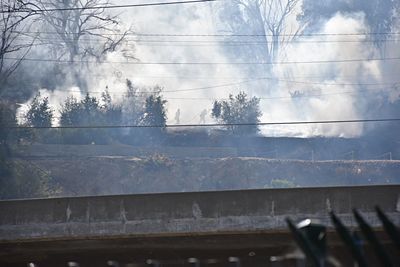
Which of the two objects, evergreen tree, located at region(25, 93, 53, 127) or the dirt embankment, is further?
evergreen tree, located at region(25, 93, 53, 127)

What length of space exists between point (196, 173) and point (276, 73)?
19866 mm

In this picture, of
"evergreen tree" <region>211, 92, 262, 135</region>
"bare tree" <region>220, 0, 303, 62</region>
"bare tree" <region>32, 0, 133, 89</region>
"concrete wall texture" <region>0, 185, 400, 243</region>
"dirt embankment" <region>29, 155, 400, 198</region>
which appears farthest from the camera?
"bare tree" <region>220, 0, 303, 62</region>

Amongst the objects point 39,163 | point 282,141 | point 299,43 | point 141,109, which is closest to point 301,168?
point 282,141

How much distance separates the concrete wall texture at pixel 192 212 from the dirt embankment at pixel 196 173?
34.1 meters

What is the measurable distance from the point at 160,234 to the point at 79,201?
109cm

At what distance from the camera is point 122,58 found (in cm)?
5622

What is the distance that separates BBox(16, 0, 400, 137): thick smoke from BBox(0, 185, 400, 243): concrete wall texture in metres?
46.1

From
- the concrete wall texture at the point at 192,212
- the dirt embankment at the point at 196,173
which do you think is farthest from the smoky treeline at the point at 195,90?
the concrete wall texture at the point at 192,212

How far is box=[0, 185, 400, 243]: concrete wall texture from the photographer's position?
908cm

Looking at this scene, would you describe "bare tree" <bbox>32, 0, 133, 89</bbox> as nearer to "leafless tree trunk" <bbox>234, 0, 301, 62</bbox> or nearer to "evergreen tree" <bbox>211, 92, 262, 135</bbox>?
"evergreen tree" <bbox>211, 92, 262, 135</bbox>

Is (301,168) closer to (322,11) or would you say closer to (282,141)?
(282,141)

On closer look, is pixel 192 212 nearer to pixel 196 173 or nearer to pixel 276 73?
pixel 196 173

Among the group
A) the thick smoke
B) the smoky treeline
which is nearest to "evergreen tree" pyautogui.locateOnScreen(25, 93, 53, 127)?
the smoky treeline

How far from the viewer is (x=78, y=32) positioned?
176 feet
